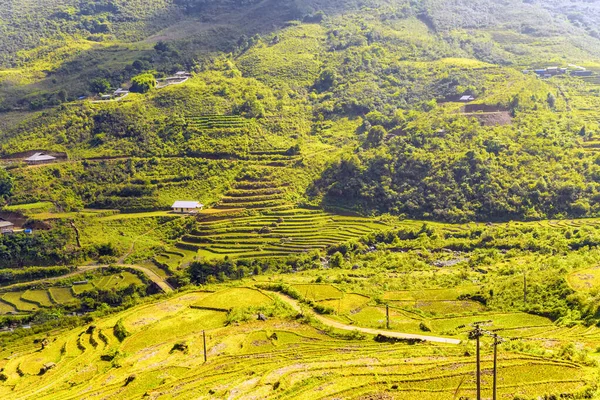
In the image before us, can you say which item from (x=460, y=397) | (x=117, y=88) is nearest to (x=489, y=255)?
(x=460, y=397)

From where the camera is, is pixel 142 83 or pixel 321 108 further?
pixel 321 108

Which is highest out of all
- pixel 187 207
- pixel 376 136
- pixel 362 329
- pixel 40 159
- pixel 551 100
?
pixel 551 100

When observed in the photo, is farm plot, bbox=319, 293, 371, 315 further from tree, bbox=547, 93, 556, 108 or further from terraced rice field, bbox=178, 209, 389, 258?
tree, bbox=547, 93, 556, 108

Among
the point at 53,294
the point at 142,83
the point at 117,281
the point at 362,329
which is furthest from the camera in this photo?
the point at 142,83

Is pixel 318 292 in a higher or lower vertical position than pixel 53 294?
higher

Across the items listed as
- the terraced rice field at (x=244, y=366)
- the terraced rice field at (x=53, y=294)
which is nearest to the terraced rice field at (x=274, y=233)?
the terraced rice field at (x=53, y=294)

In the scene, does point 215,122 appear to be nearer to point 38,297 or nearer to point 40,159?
point 40,159

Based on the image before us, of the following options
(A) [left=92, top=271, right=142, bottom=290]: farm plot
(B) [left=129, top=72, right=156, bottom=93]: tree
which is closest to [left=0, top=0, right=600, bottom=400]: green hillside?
(A) [left=92, top=271, right=142, bottom=290]: farm plot

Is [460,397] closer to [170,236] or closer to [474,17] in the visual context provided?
[170,236]

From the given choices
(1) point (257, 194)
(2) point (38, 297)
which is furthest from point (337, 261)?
(2) point (38, 297)
